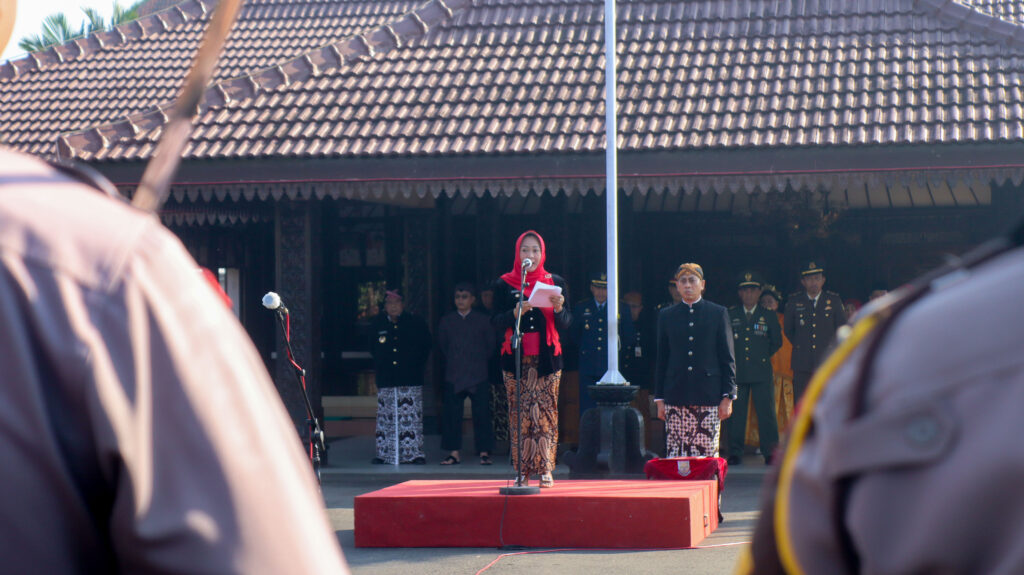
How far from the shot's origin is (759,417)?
11203 mm

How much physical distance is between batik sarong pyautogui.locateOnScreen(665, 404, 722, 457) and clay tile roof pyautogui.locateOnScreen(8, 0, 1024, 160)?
2.49 metres

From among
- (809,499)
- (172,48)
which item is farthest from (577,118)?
(809,499)

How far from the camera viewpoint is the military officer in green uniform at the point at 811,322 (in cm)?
1079

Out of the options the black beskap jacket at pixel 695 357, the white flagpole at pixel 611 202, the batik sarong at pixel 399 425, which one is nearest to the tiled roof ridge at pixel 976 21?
the white flagpole at pixel 611 202

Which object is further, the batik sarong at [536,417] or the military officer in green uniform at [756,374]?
the military officer in green uniform at [756,374]

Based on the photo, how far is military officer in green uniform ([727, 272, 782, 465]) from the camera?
11.1 m

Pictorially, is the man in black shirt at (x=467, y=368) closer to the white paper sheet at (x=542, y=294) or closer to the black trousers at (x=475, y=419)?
the black trousers at (x=475, y=419)

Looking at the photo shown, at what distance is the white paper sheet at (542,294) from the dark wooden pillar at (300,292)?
3.57m

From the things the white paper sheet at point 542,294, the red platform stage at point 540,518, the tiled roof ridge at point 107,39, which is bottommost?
the red platform stage at point 540,518

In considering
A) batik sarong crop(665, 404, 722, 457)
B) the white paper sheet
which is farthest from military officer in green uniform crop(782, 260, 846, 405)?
the white paper sheet

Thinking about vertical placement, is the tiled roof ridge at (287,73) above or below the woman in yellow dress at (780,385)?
above

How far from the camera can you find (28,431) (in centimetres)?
91

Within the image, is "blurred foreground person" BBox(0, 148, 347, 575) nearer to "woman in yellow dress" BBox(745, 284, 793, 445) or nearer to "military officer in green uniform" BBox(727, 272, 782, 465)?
"military officer in green uniform" BBox(727, 272, 782, 465)

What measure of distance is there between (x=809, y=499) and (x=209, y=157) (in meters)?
10.3
